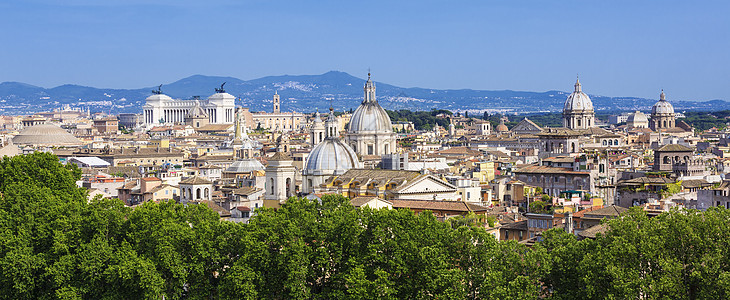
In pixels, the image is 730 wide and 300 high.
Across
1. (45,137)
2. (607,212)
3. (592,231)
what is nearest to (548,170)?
(607,212)

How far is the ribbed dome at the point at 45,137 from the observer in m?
148

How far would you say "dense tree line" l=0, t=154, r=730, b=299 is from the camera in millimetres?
34000

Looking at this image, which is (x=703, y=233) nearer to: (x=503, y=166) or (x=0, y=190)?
(x=0, y=190)

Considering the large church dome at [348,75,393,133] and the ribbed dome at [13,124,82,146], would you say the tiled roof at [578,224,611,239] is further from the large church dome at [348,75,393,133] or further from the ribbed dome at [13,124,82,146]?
the ribbed dome at [13,124,82,146]

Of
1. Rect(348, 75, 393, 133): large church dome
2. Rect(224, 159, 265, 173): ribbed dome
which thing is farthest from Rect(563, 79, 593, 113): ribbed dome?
Rect(224, 159, 265, 173): ribbed dome

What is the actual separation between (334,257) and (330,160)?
30279 millimetres

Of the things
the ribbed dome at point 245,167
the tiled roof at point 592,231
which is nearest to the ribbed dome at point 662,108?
the ribbed dome at point 245,167

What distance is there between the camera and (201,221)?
4231cm

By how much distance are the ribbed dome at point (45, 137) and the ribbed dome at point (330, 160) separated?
8297 centimetres

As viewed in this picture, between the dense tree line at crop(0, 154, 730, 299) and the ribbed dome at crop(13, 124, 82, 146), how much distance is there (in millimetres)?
105001

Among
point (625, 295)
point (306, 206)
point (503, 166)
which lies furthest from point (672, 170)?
point (625, 295)

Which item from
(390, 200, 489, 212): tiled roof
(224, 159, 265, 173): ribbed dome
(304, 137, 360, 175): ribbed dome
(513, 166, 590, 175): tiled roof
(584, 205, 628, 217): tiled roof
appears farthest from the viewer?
(224, 159, 265, 173): ribbed dome

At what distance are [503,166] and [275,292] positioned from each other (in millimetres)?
56686

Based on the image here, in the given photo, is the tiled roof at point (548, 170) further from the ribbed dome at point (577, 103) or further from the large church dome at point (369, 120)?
the ribbed dome at point (577, 103)
